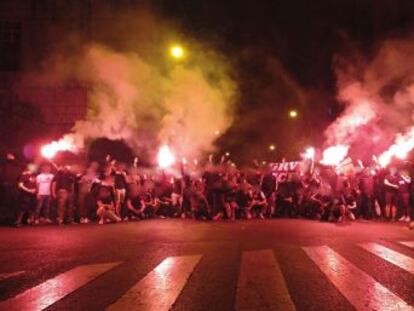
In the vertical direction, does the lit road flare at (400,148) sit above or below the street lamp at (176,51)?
below

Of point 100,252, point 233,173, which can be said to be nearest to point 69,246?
point 100,252

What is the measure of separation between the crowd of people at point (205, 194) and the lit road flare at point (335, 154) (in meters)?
2.30

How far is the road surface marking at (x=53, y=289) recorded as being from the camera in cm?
543

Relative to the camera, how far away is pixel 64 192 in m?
14.7

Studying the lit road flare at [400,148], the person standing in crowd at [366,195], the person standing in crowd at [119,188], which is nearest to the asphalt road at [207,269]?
the person standing in crowd at [119,188]

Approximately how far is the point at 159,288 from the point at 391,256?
14.2 feet

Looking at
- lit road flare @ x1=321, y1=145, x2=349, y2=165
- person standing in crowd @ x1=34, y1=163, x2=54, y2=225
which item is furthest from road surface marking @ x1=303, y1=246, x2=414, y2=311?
lit road flare @ x1=321, y1=145, x2=349, y2=165

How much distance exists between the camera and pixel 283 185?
17.0m

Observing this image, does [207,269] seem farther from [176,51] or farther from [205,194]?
[205,194]

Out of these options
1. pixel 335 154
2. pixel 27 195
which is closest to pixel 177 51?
pixel 27 195

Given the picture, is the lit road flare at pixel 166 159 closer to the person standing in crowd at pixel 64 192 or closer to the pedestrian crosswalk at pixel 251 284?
the person standing in crowd at pixel 64 192

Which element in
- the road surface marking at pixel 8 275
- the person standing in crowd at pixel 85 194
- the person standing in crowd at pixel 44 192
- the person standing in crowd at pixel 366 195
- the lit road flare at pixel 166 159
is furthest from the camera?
the lit road flare at pixel 166 159

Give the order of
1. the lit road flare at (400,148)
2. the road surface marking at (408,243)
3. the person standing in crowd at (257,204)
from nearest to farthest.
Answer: the road surface marking at (408,243)
the person standing in crowd at (257,204)
the lit road flare at (400,148)

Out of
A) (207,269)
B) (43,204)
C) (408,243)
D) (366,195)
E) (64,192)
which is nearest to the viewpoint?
(207,269)
